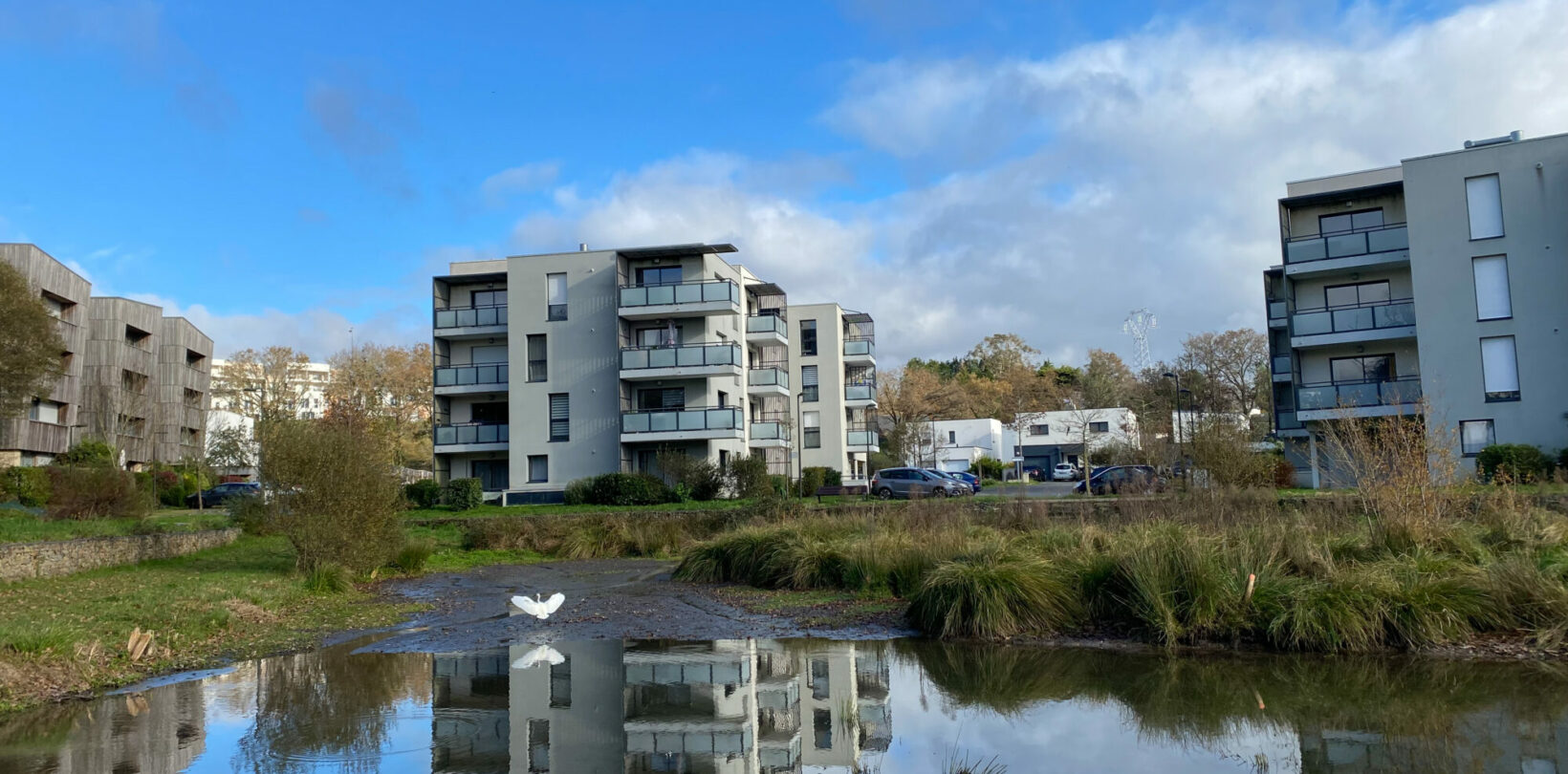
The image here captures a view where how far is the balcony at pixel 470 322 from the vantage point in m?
49.2

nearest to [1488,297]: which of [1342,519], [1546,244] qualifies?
[1546,244]

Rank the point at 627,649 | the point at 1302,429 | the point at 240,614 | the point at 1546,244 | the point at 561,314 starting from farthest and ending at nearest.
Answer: the point at 561,314 < the point at 1302,429 < the point at 1546,244 < the point at 240,614 < the point at 627,649

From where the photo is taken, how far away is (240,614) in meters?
14.6

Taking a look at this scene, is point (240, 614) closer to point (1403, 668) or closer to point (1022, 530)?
point (1022, 530)

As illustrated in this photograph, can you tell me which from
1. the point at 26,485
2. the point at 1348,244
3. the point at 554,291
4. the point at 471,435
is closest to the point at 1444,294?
the point at 1348,244

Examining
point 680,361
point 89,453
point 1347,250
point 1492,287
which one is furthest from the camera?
point 680,361

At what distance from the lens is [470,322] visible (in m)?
49.3

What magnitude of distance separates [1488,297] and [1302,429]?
30.3ft

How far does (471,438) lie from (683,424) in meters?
10.1

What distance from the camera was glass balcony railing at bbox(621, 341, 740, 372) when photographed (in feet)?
151

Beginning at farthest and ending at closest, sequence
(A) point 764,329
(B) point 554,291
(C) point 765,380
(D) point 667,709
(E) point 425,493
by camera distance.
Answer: (A) point 764,329, (C) point 765,380, (B) point 554,291, (E) point 425,493, (D) point 667,709

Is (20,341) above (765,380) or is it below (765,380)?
below

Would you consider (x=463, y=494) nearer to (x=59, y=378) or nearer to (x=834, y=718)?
(x=59, y=378)

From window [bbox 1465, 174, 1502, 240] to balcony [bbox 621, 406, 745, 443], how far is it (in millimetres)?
27857
